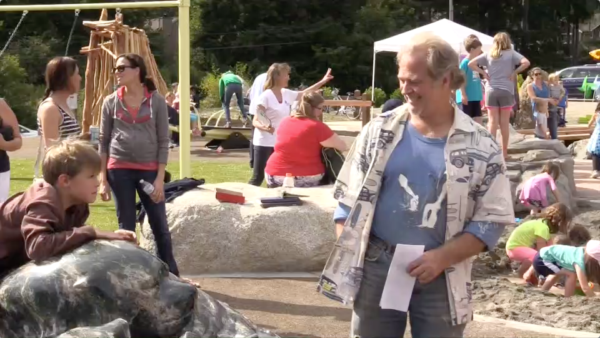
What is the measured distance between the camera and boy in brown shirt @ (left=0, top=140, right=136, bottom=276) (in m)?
4.01

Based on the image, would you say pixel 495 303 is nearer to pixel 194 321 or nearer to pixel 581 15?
pixel 194 321

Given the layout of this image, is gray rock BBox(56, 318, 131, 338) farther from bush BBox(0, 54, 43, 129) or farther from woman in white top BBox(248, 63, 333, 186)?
bush BBox(0, 54, 43, 129)

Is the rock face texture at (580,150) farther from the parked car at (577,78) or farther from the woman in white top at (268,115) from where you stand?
the parked car at (577,78)

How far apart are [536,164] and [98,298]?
8.97m

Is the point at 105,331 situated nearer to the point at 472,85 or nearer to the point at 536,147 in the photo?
the point at 472,85

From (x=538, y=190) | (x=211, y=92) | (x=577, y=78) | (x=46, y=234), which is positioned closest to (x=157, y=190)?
(x=46, y=234)

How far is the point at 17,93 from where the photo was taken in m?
30.7

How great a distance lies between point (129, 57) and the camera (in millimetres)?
6484

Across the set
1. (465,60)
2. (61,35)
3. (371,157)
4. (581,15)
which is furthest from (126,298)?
(581,15)

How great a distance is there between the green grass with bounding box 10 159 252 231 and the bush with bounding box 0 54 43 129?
12.9m

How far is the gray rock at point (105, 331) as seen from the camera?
Answer: 3738 millimetres

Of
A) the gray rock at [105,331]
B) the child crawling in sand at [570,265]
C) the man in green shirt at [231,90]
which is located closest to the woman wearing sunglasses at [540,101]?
the man in green shirt at [231,90]

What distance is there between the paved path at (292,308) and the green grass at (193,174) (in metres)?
4.17

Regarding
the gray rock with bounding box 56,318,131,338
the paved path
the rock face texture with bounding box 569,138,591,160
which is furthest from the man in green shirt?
the gray rock with bounding box 56,318,131,338
